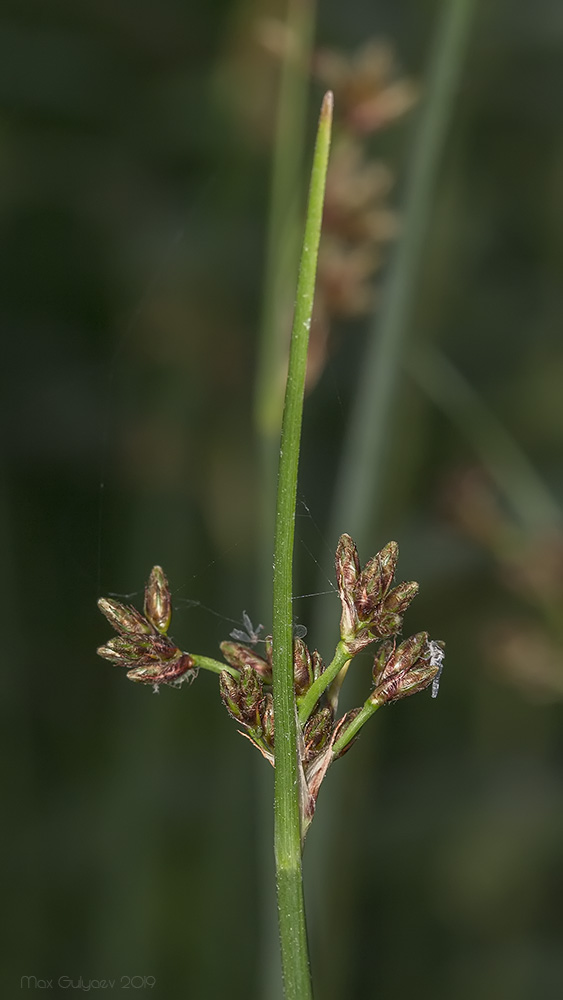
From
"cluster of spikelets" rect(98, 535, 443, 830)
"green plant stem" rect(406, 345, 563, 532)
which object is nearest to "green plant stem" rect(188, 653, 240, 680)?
"cluster of spikelets" rect(98, 535, 443, 830)

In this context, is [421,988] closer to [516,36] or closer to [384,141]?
[384,141]

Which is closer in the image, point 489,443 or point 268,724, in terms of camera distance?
point 268,724

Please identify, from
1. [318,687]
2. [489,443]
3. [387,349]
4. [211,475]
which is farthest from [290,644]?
[211,475]

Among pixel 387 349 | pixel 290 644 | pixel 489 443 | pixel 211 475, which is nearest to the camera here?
pixel 290 644

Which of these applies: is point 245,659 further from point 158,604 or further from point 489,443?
point 489,443

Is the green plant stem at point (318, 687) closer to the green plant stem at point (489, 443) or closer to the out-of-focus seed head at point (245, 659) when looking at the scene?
the out-of-focus seed head at point (245, 659)

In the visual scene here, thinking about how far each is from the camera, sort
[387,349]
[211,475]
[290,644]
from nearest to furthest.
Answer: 1. [290,644]
2. [387,349]
3. [211,475]

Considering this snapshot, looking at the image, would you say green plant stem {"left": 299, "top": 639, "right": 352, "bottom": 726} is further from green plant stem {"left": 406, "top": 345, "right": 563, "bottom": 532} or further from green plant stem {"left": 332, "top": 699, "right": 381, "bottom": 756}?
green plant stem {"left": 406, "top": 345, "right": 563, "bottom": 532}
